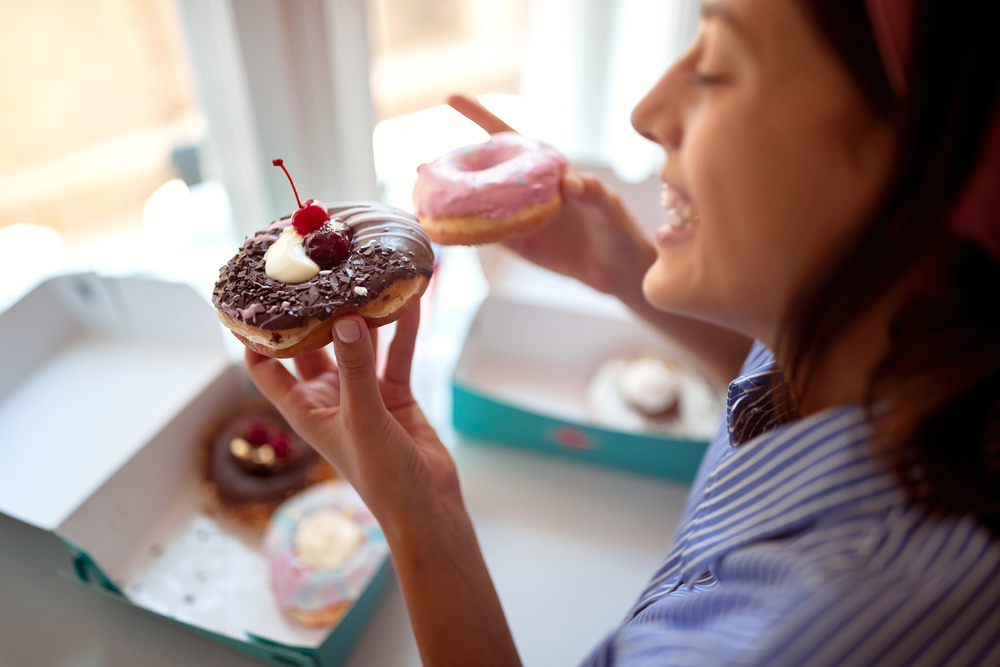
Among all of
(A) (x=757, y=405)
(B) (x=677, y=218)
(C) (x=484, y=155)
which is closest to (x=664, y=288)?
(B) (x=677, y=218)

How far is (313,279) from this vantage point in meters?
0.81

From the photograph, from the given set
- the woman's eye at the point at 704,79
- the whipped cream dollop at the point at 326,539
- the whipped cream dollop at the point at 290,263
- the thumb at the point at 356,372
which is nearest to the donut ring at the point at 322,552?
the whipped cream dollop at the point at 326,539

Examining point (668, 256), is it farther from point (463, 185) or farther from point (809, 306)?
point (463, 185)

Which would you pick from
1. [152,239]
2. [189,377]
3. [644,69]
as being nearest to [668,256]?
[189,377]

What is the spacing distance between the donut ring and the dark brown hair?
0.80 m

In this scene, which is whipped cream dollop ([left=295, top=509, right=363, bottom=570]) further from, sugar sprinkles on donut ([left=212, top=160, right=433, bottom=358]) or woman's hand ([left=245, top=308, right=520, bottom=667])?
sugar sprinkles on donut ([left=212, top=160, right=433, bottom=358])

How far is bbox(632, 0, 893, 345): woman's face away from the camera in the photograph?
0.54 m

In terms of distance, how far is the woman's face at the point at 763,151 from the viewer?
0.54m

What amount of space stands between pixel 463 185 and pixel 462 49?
2.91 metres

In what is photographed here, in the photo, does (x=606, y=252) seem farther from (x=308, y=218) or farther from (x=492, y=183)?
(x=308, y=218)

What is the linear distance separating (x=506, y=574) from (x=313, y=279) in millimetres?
669

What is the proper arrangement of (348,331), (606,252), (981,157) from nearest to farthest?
(981,157) → (348,331) → (606,252)

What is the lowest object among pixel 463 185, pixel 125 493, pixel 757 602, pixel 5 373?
pixel 125 493

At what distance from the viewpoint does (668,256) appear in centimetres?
75
